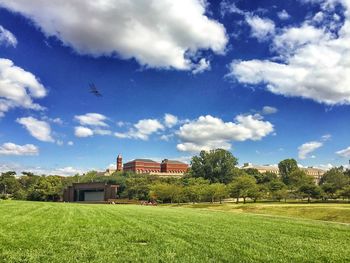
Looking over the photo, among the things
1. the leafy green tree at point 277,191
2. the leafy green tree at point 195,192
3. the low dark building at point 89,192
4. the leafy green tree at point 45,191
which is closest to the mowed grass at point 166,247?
the leafy green tree at point 195,192

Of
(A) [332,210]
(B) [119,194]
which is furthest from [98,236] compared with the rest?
(B) [119,194]

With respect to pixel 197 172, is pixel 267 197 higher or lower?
lower

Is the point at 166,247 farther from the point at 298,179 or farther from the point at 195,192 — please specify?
the point at 298,179

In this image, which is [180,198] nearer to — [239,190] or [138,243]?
[239,190]

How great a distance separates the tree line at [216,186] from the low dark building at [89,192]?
144 inches

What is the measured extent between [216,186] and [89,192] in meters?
68.6

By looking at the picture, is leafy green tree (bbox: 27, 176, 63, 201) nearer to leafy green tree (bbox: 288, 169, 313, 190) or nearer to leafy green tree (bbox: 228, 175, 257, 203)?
leafy green tree (bbox: 228, 175, 257, 203)

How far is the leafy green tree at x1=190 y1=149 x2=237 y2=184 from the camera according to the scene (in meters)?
168

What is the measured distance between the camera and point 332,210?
56.6m

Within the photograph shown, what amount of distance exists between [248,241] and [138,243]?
5.72 metres

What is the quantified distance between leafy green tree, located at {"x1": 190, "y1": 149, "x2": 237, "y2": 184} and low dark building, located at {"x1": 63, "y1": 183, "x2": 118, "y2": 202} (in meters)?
35.8

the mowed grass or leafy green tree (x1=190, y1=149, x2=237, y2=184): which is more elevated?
leafy green tree (x1=190, y1=149, x2=237, y2=184)

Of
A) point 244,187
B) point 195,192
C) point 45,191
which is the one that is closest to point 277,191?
point 244,187

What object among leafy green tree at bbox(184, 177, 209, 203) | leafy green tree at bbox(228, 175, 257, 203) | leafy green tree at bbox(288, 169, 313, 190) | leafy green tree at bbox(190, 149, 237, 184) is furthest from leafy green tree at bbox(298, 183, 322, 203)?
leafy green tree at bbox(190, 149, 237, 184)
